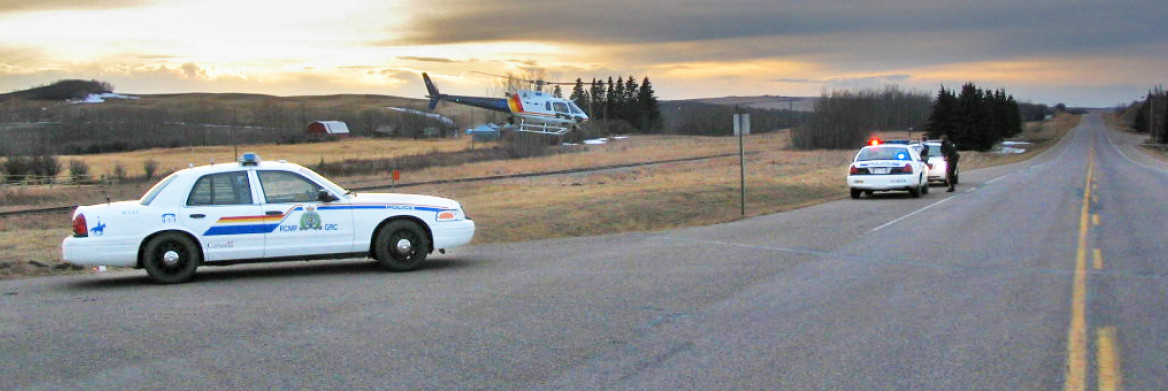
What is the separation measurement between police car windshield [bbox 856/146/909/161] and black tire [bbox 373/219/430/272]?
1760 centimetres

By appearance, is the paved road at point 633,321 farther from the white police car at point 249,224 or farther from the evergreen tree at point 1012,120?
the evergreen tree at point 1012,120

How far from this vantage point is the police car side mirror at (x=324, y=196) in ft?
39.3

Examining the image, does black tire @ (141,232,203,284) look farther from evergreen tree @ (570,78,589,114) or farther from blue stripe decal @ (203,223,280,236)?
evergreen tree @ (570,78,589,114)

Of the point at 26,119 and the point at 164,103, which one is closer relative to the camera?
the point at 26,119

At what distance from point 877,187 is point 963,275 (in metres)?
A: 15.6

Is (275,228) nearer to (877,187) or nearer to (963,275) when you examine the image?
(963,275)

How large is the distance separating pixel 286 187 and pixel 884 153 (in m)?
19.2

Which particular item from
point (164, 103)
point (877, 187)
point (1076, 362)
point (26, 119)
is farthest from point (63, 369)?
point (164, 103)

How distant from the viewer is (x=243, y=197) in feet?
39.1

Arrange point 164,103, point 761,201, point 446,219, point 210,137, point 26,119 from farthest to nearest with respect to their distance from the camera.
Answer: point 164,103, point 26,119, point 210,137, point 761,201, point 446,219

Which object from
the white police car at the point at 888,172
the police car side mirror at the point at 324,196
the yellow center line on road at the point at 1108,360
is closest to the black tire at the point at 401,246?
the police car side mirror at the point at 324,196

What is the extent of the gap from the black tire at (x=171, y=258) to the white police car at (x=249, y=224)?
0.01 meters

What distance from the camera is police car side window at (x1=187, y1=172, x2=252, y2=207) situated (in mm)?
11805

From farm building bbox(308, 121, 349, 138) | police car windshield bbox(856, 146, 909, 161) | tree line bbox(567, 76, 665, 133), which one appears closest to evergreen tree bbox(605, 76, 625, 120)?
tree line bbox(567, 76, 665, 133)
